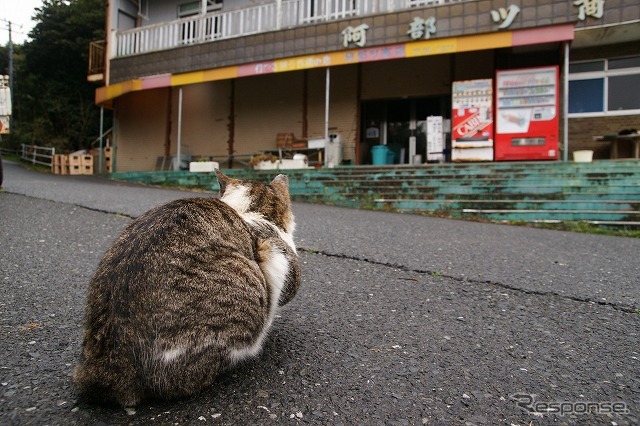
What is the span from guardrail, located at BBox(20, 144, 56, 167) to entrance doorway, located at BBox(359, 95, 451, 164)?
623 inches

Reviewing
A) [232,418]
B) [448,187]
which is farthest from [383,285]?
[448,187]

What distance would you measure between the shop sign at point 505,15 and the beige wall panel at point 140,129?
13270 mm

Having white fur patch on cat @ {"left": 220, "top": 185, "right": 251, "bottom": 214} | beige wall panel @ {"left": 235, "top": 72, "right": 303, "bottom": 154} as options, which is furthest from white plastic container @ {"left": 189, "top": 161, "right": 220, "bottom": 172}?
white fur patch on cat @ {"left": 220, "top": 185, "right": 251, "bottom": 214}

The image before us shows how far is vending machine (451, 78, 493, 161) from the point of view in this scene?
11055 millimetres

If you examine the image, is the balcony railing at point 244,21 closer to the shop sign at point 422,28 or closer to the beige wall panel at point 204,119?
the shop sign at point 422,28

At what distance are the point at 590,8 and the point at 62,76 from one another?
28261 mm

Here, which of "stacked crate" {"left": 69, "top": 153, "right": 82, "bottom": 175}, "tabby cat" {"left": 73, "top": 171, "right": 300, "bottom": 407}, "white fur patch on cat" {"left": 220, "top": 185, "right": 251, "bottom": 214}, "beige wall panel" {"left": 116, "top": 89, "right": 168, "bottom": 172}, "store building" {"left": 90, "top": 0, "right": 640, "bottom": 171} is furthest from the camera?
"beige wall panel" {"left": 116, "top": 89, "right": 168, "bottom": 172}

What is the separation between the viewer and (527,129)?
34.9ft

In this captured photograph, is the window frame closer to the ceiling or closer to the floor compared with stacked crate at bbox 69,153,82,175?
closer to the ceiling

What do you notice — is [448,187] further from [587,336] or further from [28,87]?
[28,87]

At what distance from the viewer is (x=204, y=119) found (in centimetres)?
1698

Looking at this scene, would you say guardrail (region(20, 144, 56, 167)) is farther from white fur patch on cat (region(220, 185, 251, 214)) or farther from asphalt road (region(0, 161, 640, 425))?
white fur patch on cat (region(220, 185, 251, 214))

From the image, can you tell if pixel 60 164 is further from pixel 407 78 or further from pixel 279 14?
pixel 407 78

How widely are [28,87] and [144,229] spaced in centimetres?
3306
